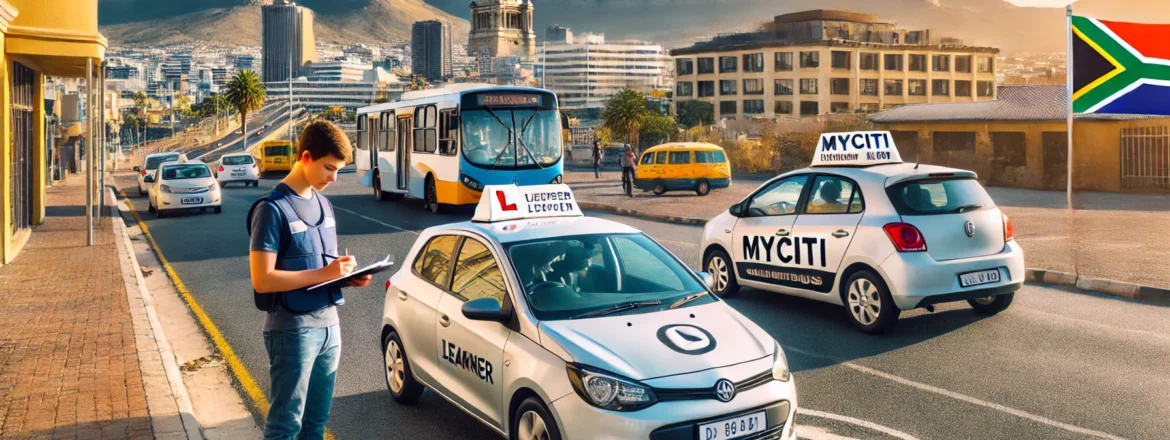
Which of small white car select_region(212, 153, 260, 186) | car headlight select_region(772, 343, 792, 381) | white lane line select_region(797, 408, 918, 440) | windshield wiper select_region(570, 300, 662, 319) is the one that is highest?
small white car select_region(212, 153, 260, 186)

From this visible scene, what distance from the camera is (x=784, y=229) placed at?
1031 cm

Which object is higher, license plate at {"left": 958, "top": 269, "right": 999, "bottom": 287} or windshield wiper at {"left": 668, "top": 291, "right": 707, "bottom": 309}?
windshield wiper at {"left": 668, "top": 291, "right": 707, "bottom": 309}

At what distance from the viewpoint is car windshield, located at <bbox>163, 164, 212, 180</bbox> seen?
2539 cm

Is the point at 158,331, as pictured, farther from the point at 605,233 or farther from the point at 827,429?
the point at 827,429

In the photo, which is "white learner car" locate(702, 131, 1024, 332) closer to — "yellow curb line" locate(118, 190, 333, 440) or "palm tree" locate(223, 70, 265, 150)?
"yellow curb line" locate(118, 190, 333, 440)

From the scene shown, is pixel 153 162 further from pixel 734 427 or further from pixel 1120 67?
pixel 734 427

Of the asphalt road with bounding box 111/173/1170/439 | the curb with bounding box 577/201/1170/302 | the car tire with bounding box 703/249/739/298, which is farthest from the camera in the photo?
the curb with bounding box 577/201/1170/302

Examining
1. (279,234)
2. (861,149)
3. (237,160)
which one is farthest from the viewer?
(237,160)

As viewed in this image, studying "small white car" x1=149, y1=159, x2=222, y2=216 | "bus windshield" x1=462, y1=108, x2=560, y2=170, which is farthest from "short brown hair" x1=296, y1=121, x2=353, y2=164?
"small white car" x1=149, y1=159, x2=222, y2=216

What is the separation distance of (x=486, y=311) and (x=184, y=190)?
21518 millimetres

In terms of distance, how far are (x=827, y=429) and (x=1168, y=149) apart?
28215mm

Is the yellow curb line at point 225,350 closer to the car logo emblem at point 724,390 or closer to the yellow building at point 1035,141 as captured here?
the car logo emblem at point 724,390

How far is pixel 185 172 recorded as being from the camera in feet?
84.3

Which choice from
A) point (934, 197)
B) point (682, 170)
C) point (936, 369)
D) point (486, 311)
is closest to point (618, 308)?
point (486, 311)
